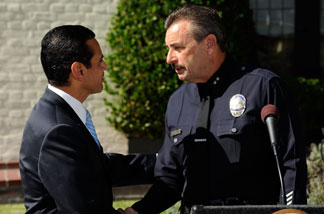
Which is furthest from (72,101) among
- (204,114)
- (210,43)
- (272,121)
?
(272,121)

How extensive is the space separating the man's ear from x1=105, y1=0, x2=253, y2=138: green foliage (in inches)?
219

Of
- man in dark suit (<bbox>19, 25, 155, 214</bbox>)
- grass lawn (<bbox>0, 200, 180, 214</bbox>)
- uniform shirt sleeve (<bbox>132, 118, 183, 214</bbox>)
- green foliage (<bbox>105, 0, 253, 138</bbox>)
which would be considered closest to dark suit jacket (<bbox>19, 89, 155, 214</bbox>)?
man in dark suit (<bbox>19, 25, 155, 214</bbox>)

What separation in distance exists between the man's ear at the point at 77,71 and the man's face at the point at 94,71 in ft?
0.10

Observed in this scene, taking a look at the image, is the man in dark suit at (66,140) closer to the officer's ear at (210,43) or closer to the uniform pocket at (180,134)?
the uniform pocket at (180,134)

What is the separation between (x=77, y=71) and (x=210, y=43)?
899 millimetres

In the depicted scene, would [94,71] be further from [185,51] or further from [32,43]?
[32,43]

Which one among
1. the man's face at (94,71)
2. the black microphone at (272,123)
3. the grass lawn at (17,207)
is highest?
the man's face at (94,71)

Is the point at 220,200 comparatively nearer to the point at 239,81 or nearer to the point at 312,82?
the point at 239,81

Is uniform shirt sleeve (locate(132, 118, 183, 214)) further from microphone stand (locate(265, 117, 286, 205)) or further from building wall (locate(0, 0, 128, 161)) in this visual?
building wall (locate(0, 0, 128, 161))

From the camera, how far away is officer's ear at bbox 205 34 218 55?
3404 mm

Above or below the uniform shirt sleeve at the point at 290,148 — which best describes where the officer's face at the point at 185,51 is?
above

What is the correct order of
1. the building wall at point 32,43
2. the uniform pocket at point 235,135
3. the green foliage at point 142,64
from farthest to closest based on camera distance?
the building wall at point 32,43 → the green foliage at point 142,64 → the uniform pocket at point 235,135

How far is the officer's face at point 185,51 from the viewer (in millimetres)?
3375

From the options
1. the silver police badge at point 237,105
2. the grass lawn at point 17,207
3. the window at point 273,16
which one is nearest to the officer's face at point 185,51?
the silver police badge at point 237,105
